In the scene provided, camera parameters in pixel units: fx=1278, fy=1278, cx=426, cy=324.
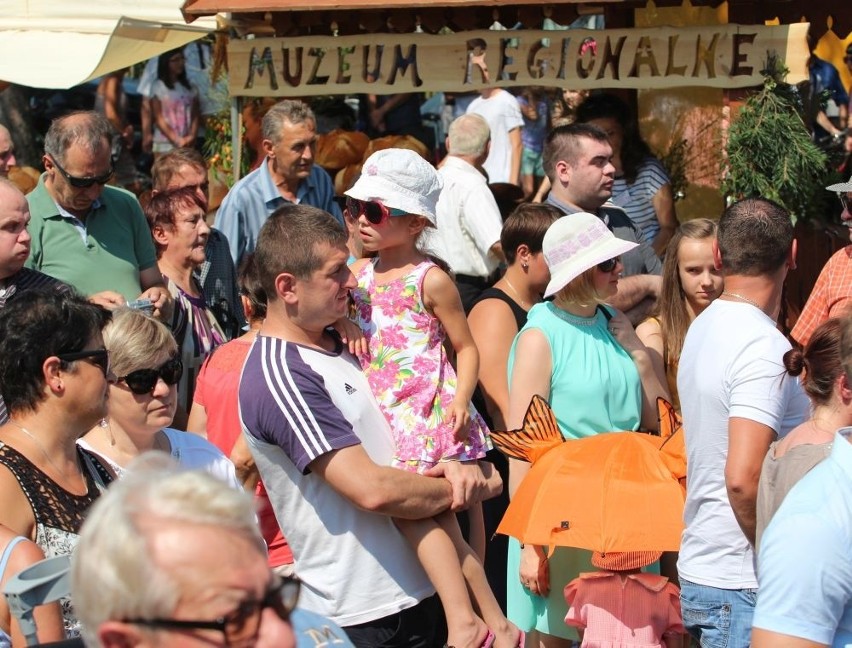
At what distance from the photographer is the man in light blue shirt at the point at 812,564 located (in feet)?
8.30

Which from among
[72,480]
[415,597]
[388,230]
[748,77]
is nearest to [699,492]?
[415,597]

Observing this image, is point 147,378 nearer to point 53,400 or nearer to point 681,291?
point 53,400

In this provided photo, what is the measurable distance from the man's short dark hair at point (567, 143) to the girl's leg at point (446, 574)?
286 centimetres

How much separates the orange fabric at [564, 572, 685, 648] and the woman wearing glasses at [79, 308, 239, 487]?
4.19ft

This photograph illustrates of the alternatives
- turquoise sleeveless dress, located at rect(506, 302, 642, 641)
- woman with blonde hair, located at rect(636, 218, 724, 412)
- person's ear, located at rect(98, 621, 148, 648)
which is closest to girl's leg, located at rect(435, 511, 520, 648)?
turquoise sleeveless dress, located at rect(506, 302, 642, 641)

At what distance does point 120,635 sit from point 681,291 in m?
3.83

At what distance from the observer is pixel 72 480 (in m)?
3.08

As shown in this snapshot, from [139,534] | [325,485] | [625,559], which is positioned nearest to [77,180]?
[325,485]

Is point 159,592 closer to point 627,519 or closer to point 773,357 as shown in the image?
point 773,357

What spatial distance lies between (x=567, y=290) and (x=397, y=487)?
148 centimetres

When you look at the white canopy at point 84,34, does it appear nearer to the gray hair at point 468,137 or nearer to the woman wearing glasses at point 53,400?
the gray hair at point 468,137

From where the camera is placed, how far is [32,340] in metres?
3.07

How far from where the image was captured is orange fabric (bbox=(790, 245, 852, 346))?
5531mm

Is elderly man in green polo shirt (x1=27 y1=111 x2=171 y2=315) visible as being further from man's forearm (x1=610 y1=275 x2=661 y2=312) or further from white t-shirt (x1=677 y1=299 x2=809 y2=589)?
white t-shirt (x1=677 y1=299 x2=809 y2=589)
